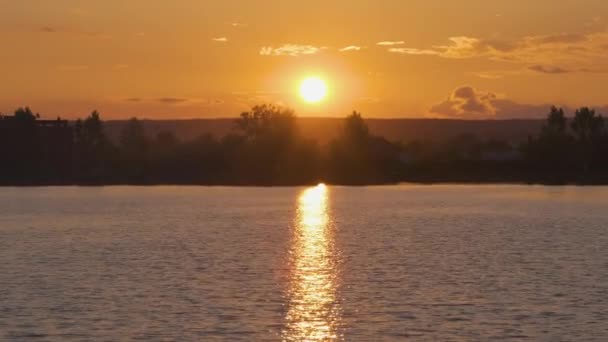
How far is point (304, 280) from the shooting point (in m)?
58.6

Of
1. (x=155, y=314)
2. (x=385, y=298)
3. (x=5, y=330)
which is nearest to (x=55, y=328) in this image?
(x=5, y=330)

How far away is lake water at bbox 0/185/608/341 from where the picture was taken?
1628 inches

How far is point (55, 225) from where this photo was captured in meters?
110

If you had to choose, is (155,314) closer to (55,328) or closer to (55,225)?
(55,328)

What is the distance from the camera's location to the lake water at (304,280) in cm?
4134

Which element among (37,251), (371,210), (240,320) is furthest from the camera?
(371,210)

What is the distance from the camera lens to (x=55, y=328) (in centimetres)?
4122

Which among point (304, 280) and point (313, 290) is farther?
point (304, 280)

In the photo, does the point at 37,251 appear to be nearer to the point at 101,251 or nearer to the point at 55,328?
the point at 101,251

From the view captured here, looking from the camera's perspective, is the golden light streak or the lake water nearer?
the golden light streak

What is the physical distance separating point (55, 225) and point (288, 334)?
73915 mm

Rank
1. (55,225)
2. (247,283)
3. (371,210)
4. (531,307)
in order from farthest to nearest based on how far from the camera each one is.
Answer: (371,210) < (55,225) < (247,283) < (531,307)

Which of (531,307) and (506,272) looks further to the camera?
(506,272)

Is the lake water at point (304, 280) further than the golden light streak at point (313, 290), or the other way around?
the lake water at point (304, 280)
